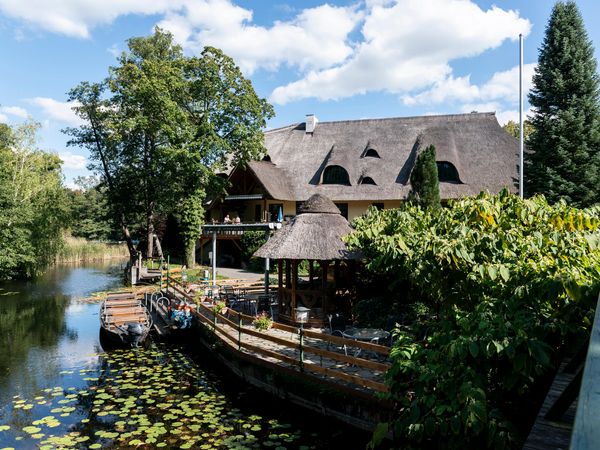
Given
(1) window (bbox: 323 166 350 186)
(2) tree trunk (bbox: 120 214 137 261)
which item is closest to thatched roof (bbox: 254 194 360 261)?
(1) window (bbox: 323 166 350 186)

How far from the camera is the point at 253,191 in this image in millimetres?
32781

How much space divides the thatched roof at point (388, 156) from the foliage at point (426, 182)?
20.6 ft

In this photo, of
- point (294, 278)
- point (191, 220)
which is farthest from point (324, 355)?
point (191, 220)

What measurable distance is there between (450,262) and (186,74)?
2895cm

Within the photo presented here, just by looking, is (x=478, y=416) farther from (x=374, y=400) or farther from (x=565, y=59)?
(x=565, y=59)

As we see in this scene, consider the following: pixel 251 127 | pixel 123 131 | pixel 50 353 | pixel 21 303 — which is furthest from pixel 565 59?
pixel 21 303

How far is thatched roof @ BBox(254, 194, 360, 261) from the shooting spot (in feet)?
46.9

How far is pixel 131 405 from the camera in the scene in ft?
33.4

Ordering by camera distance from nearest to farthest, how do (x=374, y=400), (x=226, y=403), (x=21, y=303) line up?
1. (x=374, y=400)
2. (x=226, y=403)
3. (x=21, y=303)

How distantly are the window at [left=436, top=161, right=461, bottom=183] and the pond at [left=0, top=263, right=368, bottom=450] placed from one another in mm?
20032

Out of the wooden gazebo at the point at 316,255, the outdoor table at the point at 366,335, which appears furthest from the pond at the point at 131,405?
the wooden gazebo at the point at 316,255

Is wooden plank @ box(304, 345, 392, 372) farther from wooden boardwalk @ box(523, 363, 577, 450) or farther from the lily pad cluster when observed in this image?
wooden boardwalk @ box(523, 363, 577, 450)

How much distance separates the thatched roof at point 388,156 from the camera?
27.7 meters

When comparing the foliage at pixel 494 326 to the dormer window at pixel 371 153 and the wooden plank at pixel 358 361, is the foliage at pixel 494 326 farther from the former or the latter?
the dormer window at pixel 371 153
